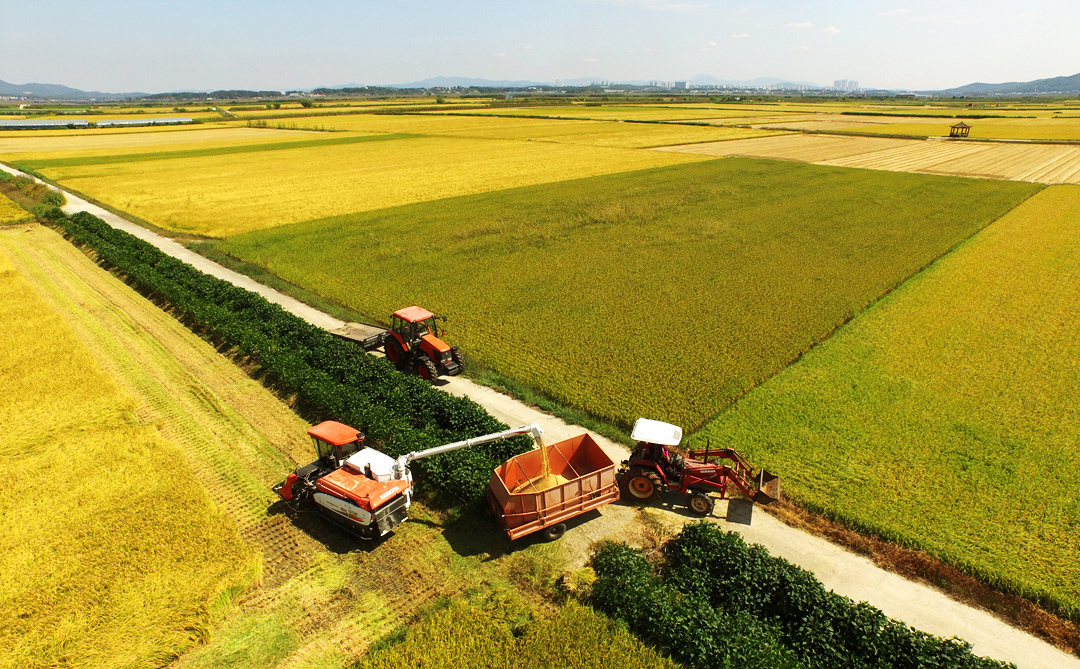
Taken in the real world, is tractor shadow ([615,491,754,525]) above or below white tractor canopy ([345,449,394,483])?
below

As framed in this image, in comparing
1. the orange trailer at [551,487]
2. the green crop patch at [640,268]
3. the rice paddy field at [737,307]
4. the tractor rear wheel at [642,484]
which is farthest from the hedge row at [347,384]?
the green crop patch at [640,268]

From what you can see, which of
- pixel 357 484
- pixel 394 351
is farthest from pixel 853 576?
pixel 394 351

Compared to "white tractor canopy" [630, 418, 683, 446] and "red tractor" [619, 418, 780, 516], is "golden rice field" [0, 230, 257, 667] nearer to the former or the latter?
"red tractor" [619, 418, 780, 516]

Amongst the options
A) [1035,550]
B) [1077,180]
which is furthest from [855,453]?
[1077,180]

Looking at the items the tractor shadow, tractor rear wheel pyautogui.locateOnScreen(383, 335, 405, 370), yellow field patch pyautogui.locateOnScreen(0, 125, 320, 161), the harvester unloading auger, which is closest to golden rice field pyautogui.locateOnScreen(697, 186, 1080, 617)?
the tractor shadow

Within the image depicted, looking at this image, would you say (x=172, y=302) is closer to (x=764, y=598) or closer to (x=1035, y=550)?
(x=764, y=598)

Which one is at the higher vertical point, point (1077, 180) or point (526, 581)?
point (1077, 180)
